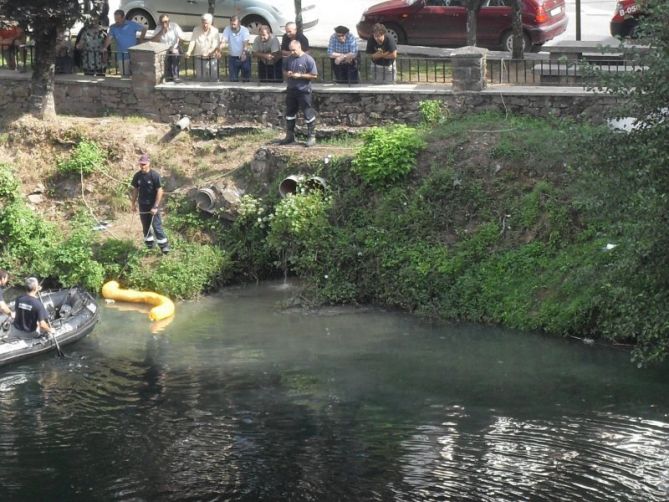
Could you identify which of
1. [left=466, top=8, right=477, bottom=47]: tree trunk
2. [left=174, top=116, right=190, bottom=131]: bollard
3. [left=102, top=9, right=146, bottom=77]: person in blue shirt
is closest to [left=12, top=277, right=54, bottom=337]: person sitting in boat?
[left=174, top=116, right=190, bottom=131]: bollard

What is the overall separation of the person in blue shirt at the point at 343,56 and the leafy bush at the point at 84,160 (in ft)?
14.7

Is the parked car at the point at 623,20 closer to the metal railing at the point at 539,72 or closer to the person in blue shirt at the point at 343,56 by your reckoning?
the metal railing at the point at 539,72

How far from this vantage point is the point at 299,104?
21938 mm

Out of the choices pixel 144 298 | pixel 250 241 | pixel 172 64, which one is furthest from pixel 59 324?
pixel 172 64

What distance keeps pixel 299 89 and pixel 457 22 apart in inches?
239

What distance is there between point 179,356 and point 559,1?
1248 cm

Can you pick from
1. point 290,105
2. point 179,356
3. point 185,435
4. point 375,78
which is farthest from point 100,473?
point 375,78

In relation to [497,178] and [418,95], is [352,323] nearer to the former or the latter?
[497,178]

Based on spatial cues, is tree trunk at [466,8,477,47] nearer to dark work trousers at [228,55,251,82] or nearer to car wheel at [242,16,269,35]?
dark work trousers at [228,55,251,82]

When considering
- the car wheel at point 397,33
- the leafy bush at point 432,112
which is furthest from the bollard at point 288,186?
the car wheel at point 397,33

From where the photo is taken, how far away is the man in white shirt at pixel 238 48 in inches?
935

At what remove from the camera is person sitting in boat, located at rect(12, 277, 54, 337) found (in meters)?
18.1

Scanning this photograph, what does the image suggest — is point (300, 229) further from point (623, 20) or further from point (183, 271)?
point (623, 20)

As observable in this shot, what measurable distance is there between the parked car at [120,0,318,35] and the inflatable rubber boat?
9542mm
